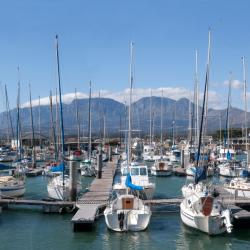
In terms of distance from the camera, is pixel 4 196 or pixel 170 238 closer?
pixel 170 238

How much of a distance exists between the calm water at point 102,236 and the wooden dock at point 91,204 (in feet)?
1.90

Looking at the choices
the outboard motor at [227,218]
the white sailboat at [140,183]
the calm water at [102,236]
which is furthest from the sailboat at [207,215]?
the white sailboat at [140,183]

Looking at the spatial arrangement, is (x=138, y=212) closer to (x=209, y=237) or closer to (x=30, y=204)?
(x=209, y=237)

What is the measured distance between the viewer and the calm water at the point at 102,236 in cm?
2617

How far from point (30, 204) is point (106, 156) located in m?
52.7

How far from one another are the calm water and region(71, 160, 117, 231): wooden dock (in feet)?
1.90

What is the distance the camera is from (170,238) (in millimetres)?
27422

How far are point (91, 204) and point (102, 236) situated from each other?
5576mm

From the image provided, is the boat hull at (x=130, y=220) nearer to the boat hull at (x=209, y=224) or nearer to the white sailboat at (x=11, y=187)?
the boat hull at (x=209, y=224)

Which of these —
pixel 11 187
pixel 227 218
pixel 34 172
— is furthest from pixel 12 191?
pixel 34 172

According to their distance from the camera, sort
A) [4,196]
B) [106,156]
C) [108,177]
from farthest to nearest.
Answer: [106,156] → [108,177] → [4,196]

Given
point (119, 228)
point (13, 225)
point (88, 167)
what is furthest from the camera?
point (88, 167)

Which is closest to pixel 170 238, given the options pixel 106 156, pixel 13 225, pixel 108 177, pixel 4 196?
pixel 13 225

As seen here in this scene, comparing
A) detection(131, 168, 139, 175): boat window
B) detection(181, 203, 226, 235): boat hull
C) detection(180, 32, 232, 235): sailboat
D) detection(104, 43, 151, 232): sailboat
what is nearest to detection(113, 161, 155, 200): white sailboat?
detection(131, 168, 139, 175): boat window
